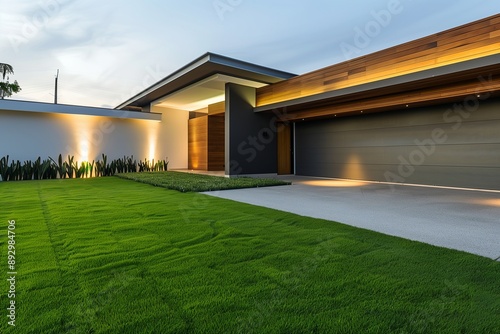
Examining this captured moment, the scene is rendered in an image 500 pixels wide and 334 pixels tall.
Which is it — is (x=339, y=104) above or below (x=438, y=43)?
below

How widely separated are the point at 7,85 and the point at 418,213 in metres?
14.4

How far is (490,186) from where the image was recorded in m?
6.68

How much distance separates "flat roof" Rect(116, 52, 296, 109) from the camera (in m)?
8.61

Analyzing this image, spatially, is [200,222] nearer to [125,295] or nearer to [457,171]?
[125,295]

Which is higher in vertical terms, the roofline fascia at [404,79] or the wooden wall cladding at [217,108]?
the wooden wall cladding at [217,108]

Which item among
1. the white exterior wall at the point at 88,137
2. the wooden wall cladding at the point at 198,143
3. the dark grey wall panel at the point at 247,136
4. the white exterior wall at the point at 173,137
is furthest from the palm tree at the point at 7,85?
the dark grey wall panel at the point at 247,136

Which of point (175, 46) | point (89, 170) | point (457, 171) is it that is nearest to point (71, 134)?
point (89, 170)

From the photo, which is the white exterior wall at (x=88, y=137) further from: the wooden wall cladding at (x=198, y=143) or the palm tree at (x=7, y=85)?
the palm tree at (x=7, y=85)

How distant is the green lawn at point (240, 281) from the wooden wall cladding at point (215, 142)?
10220mm

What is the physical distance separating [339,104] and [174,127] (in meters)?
8.84

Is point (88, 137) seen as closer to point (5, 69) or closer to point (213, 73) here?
point (5, 69)

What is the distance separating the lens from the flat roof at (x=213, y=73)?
28.2 feet

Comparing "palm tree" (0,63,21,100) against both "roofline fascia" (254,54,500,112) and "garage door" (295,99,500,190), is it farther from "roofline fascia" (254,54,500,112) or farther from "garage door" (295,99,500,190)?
"garage door" (295,99,500,190)

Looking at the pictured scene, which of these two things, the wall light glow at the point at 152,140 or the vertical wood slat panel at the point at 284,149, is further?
the wall light glow at the point at 152,140
